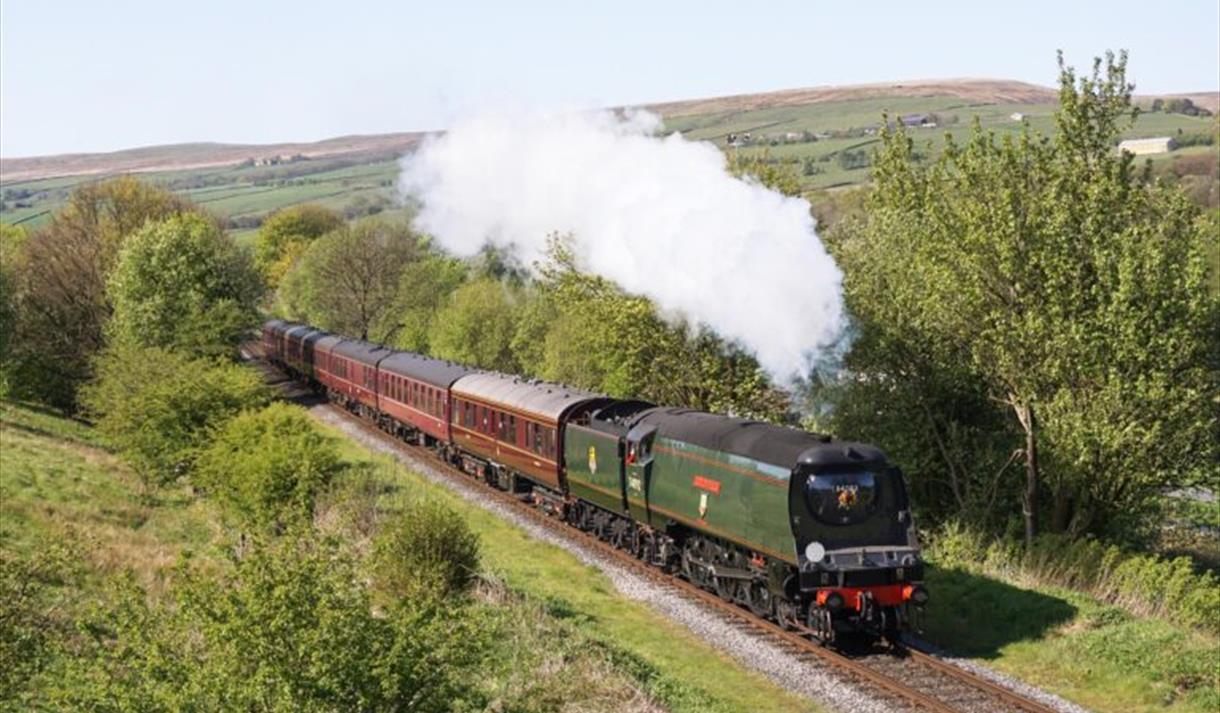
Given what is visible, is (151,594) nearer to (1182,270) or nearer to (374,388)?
(1182,270)

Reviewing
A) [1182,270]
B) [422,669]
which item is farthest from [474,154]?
[422,669]

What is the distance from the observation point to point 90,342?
66250 mm

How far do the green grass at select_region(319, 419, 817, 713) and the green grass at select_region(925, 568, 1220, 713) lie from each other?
466 cm

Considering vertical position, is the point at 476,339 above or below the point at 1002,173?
below

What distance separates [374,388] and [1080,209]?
35142 mm

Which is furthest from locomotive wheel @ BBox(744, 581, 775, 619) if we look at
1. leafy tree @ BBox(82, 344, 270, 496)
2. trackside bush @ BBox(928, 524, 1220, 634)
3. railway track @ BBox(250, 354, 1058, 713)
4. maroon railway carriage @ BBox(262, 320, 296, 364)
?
maroon railway carriage @ BBox(262, 320, 296, 364)

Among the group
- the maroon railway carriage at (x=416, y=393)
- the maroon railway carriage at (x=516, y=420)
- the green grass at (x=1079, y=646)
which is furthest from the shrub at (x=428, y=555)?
the maroon railway carriage at (x=416, y=393)

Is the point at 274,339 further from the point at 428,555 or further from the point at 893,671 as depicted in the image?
the point at 893,671

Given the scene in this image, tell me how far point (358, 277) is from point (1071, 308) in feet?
235

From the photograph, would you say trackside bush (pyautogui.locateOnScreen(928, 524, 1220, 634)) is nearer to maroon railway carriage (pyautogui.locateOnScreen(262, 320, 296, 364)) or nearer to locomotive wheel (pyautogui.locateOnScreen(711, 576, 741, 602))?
locomotive wheel (pyautogui.locateOnScreen(711, 576, 741, 602))

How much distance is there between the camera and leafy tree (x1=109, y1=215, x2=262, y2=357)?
60.3m

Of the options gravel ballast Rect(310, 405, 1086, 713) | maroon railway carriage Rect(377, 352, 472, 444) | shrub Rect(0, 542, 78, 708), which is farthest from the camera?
maroon railway carriage Rect(377, 352, 472, 444)

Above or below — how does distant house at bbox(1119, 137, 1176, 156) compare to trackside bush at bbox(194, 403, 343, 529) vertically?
above

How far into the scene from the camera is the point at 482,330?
70.1 metres
